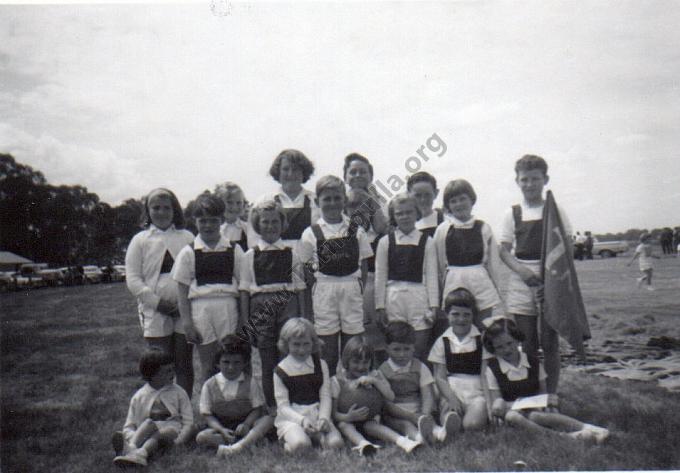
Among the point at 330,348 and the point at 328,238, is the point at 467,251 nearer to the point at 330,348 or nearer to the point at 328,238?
the point at 328,238

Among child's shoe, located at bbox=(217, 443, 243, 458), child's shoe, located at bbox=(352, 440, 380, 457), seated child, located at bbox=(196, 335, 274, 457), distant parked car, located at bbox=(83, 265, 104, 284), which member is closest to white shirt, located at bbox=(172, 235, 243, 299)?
seated child, located at bbox=(196, 335, 274, 457)

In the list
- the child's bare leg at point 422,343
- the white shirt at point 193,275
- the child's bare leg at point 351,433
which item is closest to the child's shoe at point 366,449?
the child's bare leg at point 351,433

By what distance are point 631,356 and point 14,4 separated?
22.1ft

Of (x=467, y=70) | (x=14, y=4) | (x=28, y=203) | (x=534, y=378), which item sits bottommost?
(x=534, y=378)

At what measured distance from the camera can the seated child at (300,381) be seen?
357cm

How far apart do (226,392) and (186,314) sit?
629 mm

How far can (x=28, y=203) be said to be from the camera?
17.1 ft

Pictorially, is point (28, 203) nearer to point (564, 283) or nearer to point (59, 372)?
point (59, 372)

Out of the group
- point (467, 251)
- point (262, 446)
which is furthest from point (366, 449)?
point (467, 251)

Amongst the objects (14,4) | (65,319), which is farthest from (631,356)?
(65,319)

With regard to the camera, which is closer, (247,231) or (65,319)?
(247,231)

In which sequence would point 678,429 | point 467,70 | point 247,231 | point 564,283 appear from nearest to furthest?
point 678,429
point 564,283
point 247,231
point 467,70

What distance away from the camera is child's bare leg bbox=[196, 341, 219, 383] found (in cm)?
384

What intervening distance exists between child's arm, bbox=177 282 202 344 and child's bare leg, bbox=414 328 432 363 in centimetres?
162
